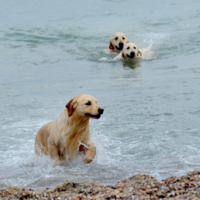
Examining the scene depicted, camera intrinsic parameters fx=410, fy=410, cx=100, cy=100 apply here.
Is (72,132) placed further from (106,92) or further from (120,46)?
(120,46)

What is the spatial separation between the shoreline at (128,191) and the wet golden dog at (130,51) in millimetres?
9623

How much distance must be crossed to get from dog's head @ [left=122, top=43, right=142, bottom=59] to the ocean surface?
30cm

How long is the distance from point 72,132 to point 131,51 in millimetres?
8797

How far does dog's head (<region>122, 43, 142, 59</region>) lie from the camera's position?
14531 mm

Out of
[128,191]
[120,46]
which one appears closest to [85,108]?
[128,191]

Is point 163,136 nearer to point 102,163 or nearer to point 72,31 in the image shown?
point 102,163

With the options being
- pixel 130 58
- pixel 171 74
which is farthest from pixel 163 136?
pixel 130 58

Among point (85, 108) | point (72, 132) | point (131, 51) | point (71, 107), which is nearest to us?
point (85, 108)

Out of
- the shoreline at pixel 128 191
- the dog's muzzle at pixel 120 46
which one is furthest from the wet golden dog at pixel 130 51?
the shoreline at pixel 128 191

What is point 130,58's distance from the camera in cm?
1466

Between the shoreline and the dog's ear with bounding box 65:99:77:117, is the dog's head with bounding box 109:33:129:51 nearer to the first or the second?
the dog's ear with bounding box 65:99:77:117

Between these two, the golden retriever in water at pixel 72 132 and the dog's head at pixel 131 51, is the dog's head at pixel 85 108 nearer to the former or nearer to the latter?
the golden retriever in water at pixel 72 132

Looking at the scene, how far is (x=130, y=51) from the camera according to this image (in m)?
14.5

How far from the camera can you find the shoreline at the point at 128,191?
4473mm
